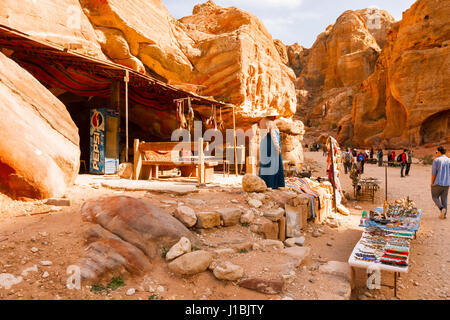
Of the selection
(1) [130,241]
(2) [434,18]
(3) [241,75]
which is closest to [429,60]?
(2) [434,18]

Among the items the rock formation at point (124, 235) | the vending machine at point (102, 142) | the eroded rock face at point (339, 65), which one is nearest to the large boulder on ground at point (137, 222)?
the rock formation at point (124, 235)

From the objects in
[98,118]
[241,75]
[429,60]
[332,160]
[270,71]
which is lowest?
[332,160]

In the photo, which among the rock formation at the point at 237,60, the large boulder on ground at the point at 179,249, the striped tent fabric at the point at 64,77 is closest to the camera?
the large boulder on ground at the point at 179,249

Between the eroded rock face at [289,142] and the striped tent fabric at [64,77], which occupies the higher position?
the striped tent fabric at [64,77]

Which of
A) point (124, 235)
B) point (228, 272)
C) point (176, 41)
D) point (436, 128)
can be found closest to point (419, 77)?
point (436, 128)

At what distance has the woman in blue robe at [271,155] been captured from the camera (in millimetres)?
5839

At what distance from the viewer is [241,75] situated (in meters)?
12.1

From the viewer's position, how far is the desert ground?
248cm

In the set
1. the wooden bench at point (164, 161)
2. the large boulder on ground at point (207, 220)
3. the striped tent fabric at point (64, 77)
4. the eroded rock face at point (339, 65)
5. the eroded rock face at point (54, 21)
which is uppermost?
the eroded rock face at point (339, 65)

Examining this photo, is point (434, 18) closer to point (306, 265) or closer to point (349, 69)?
point (349, 69)

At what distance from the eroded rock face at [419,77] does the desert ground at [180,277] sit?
844 inches

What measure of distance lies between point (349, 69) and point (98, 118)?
1618 inches

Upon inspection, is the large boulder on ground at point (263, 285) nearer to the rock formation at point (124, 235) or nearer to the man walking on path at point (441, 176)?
the rock formation at point (124, 235)

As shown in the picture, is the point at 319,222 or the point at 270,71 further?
the point at 270,71
